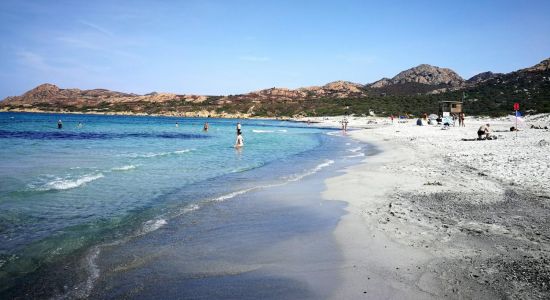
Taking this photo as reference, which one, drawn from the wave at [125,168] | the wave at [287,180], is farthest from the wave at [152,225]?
the wave at [125,168]

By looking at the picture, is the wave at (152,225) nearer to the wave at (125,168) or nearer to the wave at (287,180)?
the wave at (287,180)

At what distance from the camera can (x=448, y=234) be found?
23.0 ft

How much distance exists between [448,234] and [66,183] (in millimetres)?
12440

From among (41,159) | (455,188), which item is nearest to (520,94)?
(455,188)

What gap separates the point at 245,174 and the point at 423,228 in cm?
973

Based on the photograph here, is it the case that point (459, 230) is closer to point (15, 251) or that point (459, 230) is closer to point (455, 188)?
point (455, 188)

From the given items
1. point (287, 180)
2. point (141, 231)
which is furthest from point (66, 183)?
point (287, 180)

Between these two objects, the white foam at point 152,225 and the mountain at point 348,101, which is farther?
the mountain at point 348,101

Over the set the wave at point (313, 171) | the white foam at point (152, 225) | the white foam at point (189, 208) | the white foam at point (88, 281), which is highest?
the white foam at point (88, 281)

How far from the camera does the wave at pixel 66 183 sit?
39.5 feet

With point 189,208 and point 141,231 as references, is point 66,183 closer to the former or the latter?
point 189,208

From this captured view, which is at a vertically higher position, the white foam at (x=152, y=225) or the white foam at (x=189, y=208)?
the white foam at (x=152, y=225)

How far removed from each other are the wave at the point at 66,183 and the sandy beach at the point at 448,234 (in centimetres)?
889

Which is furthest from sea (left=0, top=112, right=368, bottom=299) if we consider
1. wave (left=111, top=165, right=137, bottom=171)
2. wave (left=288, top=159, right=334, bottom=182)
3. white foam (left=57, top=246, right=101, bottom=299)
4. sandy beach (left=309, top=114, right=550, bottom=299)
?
wave (left=111, top=165, right=137, bottom=171)
